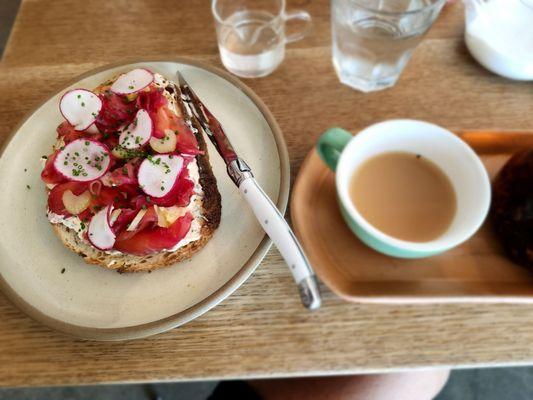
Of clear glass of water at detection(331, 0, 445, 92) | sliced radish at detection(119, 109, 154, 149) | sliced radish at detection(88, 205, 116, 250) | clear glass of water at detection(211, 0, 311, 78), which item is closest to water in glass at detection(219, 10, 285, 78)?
clear glass of water at detection(211, 0, 311, 78)

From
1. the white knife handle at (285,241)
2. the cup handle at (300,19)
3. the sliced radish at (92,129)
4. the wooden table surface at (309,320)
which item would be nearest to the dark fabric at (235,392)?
the wooden table surface at (309,320)

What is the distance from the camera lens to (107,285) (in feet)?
2.33

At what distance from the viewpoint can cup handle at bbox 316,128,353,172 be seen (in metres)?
0.69

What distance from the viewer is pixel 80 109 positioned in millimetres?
776

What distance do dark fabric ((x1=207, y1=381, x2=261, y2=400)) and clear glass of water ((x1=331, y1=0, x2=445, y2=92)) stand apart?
718mm

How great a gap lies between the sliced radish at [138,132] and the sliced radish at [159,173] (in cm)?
5

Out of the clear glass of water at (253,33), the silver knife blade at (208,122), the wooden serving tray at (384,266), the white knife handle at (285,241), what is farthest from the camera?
the clear glass of water at (253,33)

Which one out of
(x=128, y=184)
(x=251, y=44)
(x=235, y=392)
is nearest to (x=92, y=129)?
(x=128, y=184)

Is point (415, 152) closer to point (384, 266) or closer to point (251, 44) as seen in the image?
point (384, 266)

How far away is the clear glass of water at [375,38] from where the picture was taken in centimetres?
82

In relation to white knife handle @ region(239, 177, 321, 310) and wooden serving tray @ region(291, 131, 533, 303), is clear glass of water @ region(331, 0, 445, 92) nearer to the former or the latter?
wooden serving tray @ region(291, 131, 533, 303)

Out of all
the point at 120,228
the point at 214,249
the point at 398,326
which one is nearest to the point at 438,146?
the point at 398,326

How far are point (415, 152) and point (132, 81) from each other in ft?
1.75

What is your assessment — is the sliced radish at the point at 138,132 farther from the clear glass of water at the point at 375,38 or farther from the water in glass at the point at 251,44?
the clear glass of water at the point at 375,38
